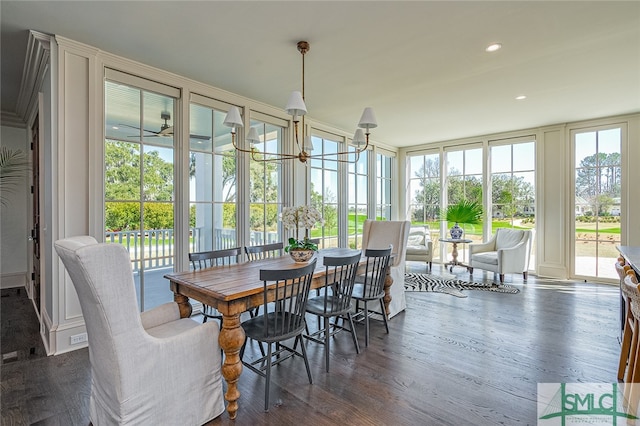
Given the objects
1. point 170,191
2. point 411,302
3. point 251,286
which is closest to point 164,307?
point 251,286

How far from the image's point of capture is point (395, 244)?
12.3 ft

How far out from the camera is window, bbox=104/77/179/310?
10.2 feet

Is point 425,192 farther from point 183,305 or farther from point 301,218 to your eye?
point 183,305

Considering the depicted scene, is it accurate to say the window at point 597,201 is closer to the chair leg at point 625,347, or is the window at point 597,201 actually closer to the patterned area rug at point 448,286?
the patterned area rug at point 448,286

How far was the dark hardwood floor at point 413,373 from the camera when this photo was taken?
1.86 metres

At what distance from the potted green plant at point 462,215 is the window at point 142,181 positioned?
4.90 m

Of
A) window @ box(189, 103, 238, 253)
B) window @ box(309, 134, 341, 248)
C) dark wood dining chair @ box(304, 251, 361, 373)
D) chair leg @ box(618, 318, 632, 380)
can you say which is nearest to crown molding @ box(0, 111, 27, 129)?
window @ box(189, 103, 238, 253)

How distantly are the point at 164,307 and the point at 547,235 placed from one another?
616cm

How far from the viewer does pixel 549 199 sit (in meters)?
5.55

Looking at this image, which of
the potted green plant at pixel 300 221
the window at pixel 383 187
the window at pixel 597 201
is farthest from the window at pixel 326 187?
the window at pixel 597 201

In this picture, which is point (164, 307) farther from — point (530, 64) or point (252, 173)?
point (530, 64)

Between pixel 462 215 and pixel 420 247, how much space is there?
999 millimetres

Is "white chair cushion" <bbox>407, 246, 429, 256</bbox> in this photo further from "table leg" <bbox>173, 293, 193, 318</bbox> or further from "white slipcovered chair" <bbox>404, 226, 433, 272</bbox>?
"table leg" <bbox>173, 293, 193, 318</bbox>

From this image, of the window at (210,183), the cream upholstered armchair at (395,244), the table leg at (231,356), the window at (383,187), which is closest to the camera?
the table leg at (231,356)
